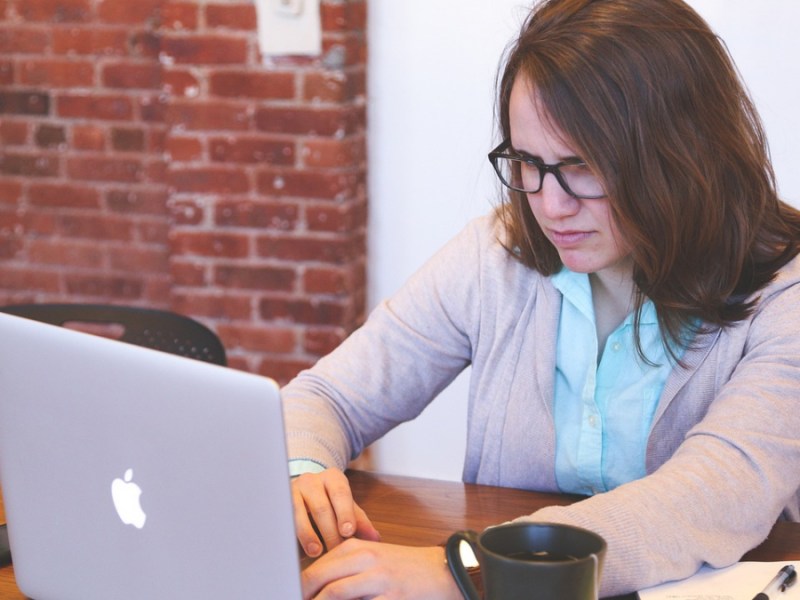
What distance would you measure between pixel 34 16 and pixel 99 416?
2.13 metres

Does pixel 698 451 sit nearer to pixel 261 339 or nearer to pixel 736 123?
pixel 736 123

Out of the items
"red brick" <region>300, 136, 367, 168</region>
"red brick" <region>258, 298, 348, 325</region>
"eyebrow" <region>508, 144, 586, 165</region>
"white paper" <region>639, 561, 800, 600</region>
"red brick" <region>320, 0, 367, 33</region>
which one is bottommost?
"red brick" <region>258, 298, 348, 325</region>

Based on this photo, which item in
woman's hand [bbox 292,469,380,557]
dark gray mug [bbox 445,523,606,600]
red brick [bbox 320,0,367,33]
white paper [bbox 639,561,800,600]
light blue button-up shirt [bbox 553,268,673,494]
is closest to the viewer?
dark gray mug [bbox 445,523,606,600]

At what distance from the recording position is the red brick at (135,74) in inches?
110

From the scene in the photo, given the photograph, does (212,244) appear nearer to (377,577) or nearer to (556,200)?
(556,200)

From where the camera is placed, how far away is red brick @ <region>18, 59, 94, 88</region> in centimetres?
283

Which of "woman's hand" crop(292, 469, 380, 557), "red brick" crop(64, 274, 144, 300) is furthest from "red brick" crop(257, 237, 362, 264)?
"woman's hand" crop(292, 469, 380, 557)

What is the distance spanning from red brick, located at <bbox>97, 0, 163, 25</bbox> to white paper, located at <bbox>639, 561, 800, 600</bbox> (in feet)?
6.89

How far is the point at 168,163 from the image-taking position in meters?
2.65

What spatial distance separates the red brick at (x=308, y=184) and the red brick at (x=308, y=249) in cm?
11

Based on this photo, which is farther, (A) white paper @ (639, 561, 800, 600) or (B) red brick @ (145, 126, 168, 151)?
(B) red brick @ (145, 126, 168, 151)

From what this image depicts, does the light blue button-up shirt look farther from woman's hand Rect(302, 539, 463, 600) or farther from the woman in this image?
woman's hand Rect(302, 539, 463, 600)

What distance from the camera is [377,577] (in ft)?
3.51

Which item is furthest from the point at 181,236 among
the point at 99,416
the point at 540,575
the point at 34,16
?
the point at 540,575
